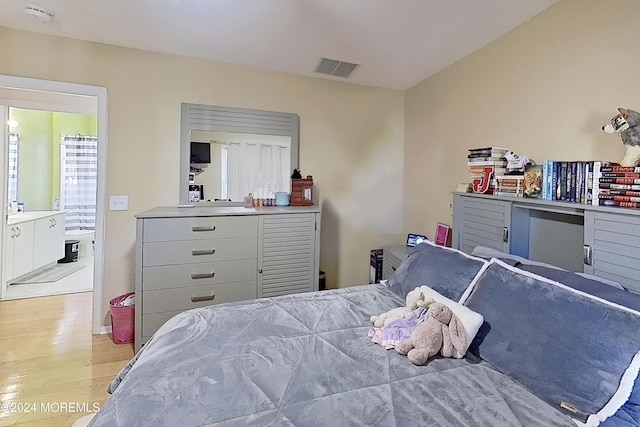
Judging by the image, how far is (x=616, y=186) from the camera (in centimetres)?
147

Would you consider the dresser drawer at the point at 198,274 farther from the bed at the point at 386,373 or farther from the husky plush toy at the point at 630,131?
the husky plush toy at the point at 630,131

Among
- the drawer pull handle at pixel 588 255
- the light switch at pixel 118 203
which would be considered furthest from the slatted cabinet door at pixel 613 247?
the light switch at pixel 118 203

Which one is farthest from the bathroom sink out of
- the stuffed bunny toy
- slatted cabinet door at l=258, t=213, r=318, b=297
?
the stuffed bunny toy

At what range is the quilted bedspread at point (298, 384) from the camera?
92 cm

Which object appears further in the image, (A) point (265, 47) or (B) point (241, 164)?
(B) point (241, 164)

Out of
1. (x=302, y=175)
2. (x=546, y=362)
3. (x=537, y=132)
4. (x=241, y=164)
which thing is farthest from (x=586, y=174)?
(x=241, y=164)

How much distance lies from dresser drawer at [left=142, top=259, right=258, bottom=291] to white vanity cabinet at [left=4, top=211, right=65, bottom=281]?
94.2 inches

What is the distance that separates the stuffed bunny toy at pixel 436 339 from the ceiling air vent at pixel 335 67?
8.04 ft

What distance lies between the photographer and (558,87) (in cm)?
203

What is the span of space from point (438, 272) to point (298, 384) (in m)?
0.93

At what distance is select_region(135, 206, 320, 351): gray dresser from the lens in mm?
2414

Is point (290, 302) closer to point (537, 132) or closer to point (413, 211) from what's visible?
point (537, 132)

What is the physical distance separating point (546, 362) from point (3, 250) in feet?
15.4

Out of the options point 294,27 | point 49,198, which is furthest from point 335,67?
point 49,198
